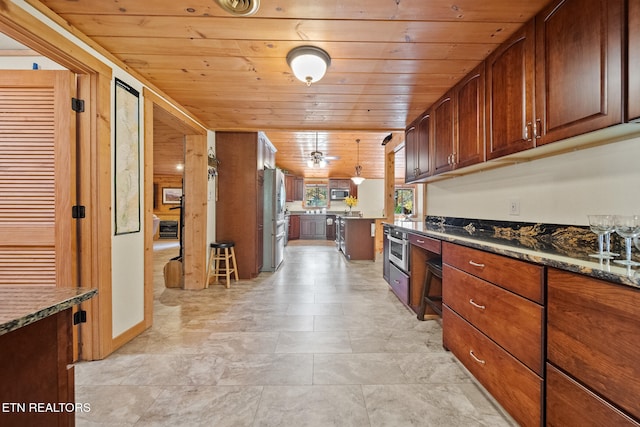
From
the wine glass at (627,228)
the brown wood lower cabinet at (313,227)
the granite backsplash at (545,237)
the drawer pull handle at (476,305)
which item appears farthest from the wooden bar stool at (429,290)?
the brown wood lower cabinet at (313,227)

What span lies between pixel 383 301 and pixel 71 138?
316cm

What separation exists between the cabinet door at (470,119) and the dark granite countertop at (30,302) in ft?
8.07

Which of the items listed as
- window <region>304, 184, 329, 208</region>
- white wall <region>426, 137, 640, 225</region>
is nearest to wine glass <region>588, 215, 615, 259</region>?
white wall <region>426, 137, 640, 225</region>

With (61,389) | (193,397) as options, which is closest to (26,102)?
(61,389)

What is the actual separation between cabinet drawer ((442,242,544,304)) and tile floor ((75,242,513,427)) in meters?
0.71

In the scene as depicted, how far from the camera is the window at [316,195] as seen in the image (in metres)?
9.55

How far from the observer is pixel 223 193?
419 cm

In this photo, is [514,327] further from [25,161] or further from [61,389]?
[25,161]

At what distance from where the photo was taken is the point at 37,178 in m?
1.92

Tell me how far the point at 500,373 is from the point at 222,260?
3.62m

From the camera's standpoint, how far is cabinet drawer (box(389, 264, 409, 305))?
2920mm

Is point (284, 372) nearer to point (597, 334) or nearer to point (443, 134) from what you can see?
point (597, 334)

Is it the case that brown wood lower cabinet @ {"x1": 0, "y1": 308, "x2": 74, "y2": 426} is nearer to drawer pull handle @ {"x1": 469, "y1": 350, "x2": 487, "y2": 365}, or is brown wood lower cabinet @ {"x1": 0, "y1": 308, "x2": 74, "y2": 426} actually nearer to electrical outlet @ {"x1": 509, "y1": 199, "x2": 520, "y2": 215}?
drawer pull handle @ {"x1": 469, "y1": 350, "x2": 487, "y2": 365}

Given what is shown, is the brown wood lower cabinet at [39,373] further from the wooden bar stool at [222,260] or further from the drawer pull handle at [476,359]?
the wooden bar stool at [222,260]
